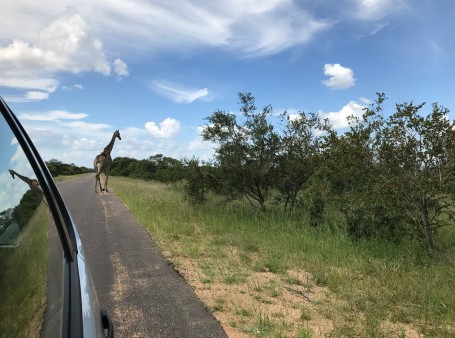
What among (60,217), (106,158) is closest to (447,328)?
(60,217)

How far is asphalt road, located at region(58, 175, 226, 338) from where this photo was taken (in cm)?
453

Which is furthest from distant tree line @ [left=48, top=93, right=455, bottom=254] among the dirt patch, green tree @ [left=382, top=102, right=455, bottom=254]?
the dirt patch

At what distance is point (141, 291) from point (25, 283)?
4.18m

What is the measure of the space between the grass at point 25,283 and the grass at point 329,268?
2.99m

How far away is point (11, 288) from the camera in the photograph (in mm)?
1449

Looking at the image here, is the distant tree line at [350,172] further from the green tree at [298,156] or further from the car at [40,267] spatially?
the car at [40,267]

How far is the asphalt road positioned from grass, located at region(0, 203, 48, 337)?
9.20 ft

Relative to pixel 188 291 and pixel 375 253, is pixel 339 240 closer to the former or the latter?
pixel 375 253

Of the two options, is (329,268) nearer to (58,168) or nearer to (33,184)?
(33,184)

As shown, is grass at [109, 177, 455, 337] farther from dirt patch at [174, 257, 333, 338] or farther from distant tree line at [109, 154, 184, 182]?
distant tree line at [109, 154, 184, 182]

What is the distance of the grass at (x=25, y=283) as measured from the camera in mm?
1349

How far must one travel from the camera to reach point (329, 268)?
6844 mm

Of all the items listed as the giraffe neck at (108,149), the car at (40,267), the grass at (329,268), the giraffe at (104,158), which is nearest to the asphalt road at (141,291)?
the grass at (329,268)

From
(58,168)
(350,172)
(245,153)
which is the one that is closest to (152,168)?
(58,168)
